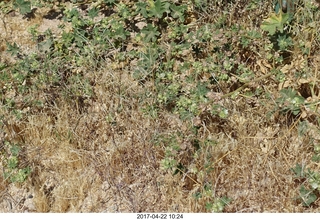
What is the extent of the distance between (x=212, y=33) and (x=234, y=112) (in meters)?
0.59

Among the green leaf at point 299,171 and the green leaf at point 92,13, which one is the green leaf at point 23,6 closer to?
the green leaf at point 92,13

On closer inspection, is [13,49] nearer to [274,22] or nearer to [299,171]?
[274,22]

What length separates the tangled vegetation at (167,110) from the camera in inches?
124

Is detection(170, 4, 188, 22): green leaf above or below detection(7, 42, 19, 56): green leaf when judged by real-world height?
above

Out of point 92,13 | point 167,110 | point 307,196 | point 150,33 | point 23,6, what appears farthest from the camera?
point 23,6

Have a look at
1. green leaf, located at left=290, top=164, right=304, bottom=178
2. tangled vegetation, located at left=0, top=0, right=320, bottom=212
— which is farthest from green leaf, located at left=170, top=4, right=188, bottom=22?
green leaf, located at left=290, top=164, right=304, bottom=178

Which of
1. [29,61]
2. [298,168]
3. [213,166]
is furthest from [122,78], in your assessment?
[298,168]

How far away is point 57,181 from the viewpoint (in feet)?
10.7

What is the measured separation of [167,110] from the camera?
342 centimetres

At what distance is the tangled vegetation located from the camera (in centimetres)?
315

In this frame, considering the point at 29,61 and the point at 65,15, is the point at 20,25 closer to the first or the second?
the point at 65,15

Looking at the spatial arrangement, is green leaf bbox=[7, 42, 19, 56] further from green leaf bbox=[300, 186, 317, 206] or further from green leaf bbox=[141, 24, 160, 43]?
green leaf bbox=[300, 186, 317, 206]

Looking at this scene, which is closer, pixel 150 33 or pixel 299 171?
pixel 299 171

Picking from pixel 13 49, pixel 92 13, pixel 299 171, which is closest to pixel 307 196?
pixel 299 171
